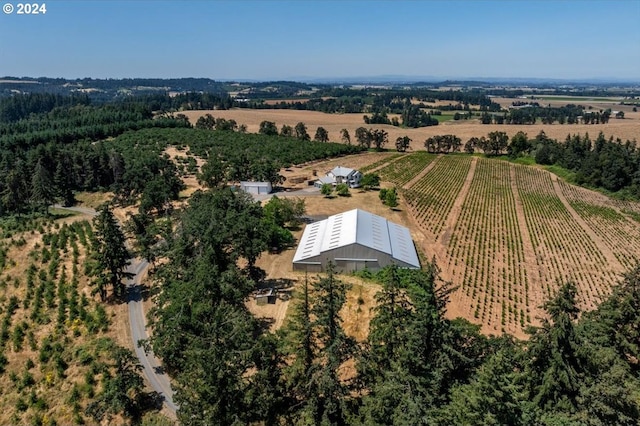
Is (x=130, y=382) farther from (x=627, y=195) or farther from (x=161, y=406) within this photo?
(x=627, y=195)

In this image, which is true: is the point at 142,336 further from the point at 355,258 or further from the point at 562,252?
the point at 562,252

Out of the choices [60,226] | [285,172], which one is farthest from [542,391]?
[285,172]

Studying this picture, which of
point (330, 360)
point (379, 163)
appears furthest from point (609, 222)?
point (330, 360)

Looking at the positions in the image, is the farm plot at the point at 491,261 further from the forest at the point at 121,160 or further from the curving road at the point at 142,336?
the forest at the point at 121,160

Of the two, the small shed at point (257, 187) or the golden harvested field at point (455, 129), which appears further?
the golden harvested field at point (455, 129)

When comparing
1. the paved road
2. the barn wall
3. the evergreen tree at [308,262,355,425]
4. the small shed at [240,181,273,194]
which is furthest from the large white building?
the small shed at [240,181,273,194]

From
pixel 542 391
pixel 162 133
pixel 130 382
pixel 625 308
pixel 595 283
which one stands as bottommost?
pixel 595 283

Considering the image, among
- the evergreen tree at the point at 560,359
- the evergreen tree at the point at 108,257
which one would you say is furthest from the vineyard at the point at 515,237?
the evergreen tree at the point at 108,257
